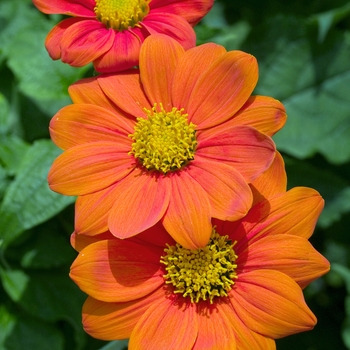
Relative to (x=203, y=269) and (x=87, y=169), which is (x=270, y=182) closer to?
(x=203, y=269)

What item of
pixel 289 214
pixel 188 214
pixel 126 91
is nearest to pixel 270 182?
pixel 289 214

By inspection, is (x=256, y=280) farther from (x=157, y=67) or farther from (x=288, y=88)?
(x=288, y=88)


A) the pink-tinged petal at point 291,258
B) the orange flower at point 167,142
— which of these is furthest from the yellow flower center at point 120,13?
the pink-tinged petal at point 291,258

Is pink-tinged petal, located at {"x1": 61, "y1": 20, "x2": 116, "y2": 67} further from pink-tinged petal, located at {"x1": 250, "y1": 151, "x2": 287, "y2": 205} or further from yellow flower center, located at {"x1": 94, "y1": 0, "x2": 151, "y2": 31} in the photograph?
pink-tinged petal, located at {"x1": 250, "y1": 151, "x2": 287, "y2": 205}

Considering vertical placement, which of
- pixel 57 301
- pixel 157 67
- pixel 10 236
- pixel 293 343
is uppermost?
pixel 157 67

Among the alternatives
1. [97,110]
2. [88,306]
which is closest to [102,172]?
[97,110]

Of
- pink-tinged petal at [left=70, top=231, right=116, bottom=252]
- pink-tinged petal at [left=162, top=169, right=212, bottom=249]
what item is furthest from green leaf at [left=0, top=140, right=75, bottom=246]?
pink-tinged petal at [left=162, top=169, right=212, bottom=249]
